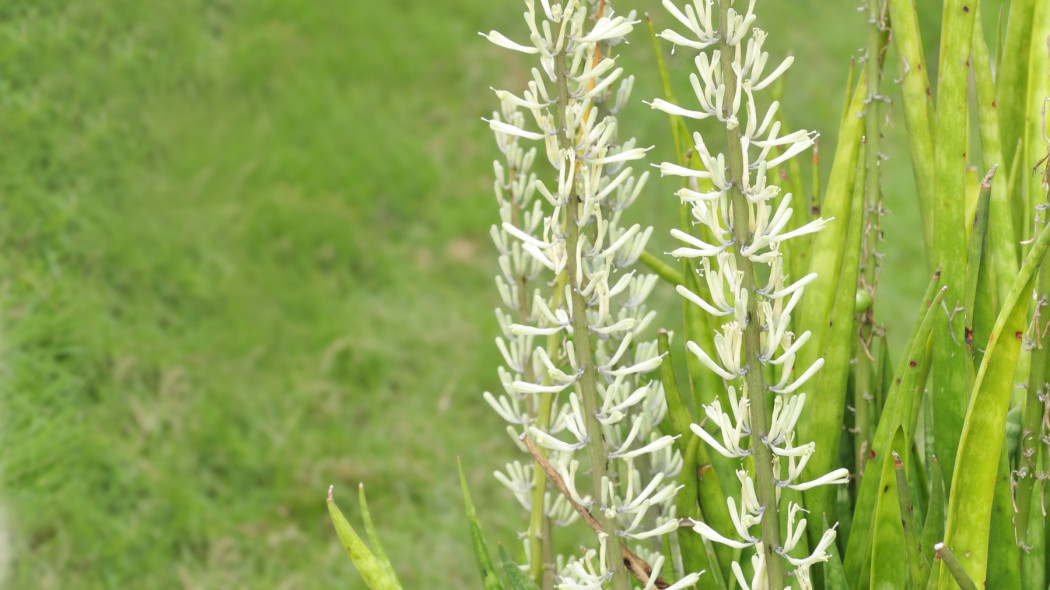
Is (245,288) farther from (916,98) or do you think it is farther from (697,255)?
(697,255)

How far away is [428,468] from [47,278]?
3.04 feet

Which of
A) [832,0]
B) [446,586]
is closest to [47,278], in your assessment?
[446,586]

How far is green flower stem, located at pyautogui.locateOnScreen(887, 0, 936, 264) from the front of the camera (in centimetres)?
89

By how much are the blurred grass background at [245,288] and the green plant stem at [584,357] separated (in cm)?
148

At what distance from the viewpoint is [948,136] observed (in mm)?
855

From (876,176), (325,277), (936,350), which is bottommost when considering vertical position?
(325,277)

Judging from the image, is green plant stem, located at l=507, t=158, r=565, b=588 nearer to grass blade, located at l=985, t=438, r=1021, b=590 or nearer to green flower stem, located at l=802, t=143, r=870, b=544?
green flower stem, located at l=802, t=143, r=870, b=544

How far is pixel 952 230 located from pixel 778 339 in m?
0.29

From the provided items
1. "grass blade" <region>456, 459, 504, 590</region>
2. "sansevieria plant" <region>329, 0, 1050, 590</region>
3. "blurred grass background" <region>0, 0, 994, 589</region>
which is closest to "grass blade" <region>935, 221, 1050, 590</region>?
"sansevieria plant" <region>329, 0, 1050, 590</region>

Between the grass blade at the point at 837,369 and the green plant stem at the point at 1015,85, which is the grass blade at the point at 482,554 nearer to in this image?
the grass blade at the point at 837,369

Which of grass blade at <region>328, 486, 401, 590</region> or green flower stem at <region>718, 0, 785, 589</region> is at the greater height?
green flower stem at <region>718, 0, 785, 589</region>

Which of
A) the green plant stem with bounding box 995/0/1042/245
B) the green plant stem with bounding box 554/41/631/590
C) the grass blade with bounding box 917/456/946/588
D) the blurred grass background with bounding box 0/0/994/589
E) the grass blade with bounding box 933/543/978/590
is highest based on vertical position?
the green plant stem with bounding box 995/0/1042/245

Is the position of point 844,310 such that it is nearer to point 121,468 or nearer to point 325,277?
point 121,468

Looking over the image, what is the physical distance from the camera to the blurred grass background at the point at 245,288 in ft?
6.97
